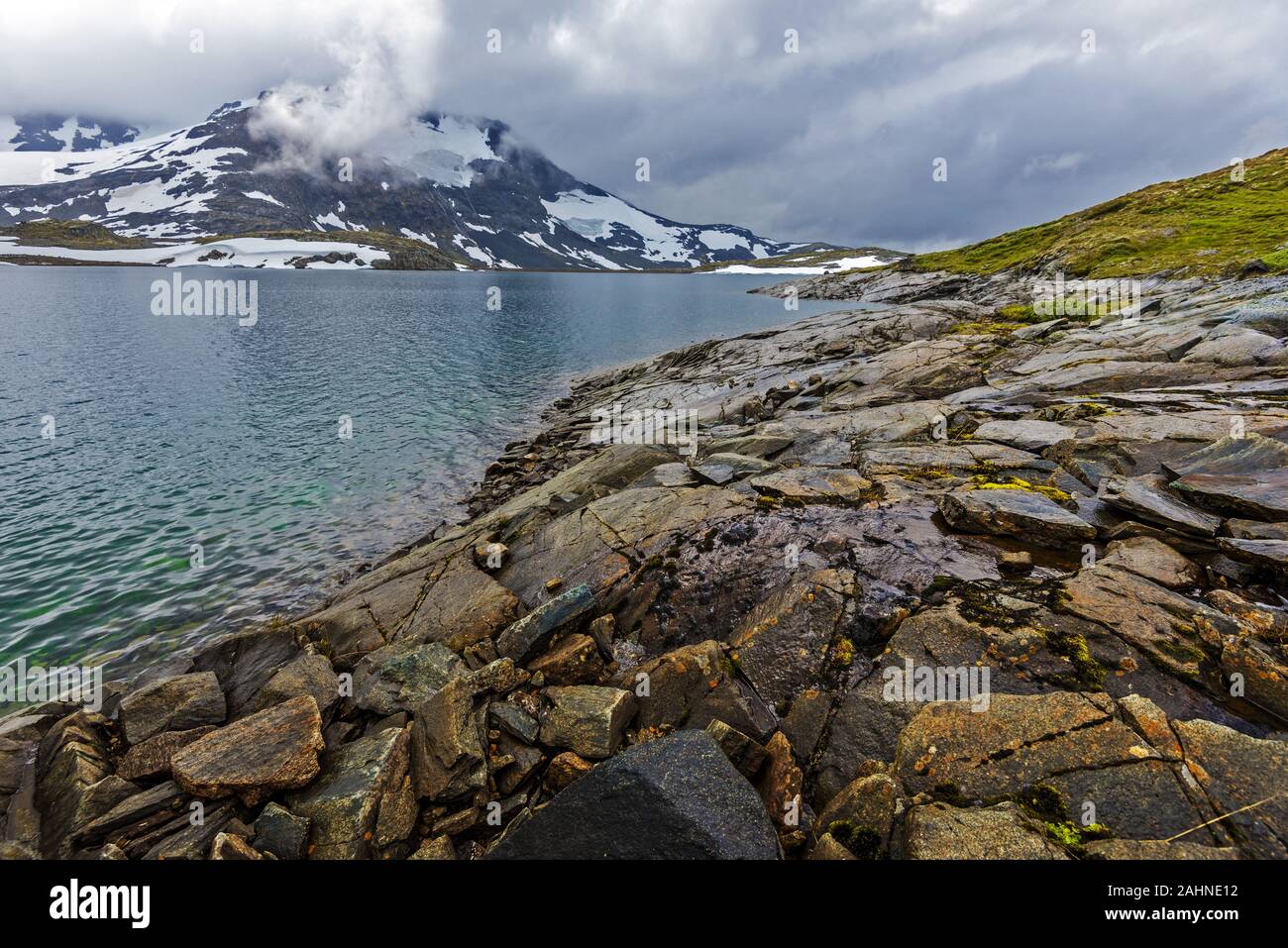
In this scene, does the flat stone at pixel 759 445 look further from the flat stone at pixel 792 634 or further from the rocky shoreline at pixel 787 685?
the flat stone at pixel 792 634

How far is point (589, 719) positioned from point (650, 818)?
2.87 meters

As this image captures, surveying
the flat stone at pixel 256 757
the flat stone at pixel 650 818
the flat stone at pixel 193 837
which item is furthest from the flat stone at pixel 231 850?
the flat stone at pixel 650 818

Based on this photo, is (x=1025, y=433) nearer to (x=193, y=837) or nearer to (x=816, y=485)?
(x=816, y=485)

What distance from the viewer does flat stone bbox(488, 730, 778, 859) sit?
6023mm

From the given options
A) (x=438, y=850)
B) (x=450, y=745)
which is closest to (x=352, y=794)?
(x=450, y=745)

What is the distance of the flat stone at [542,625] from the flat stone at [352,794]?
2.51 meters

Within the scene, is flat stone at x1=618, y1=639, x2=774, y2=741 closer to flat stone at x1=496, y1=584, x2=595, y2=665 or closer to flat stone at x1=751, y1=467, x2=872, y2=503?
flat stone at x1=496, y1=584, x2=595, y2=665

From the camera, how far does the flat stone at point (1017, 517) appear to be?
10898mm

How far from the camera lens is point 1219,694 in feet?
23.4

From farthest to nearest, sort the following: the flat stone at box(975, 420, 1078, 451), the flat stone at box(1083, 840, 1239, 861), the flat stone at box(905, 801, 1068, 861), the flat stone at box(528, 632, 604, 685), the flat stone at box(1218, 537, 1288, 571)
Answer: the flat stone at box(975, 420, 1078, 451) → the flat stone at box(528, 632, 604, 685) → the flat stone at box(1218, 537, 1288, 571) → the flat stone at box(905, 801, 1068, 861) → the flat stone at box(1083, 840, 1239, 861)

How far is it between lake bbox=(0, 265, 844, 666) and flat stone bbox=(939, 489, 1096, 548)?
66.5 ft

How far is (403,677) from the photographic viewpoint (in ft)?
36.6

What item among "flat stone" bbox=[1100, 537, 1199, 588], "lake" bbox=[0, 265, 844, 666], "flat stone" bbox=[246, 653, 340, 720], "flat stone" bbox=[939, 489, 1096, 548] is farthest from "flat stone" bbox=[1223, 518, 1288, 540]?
"lake" bbox=[0, 265, 844, 666]
